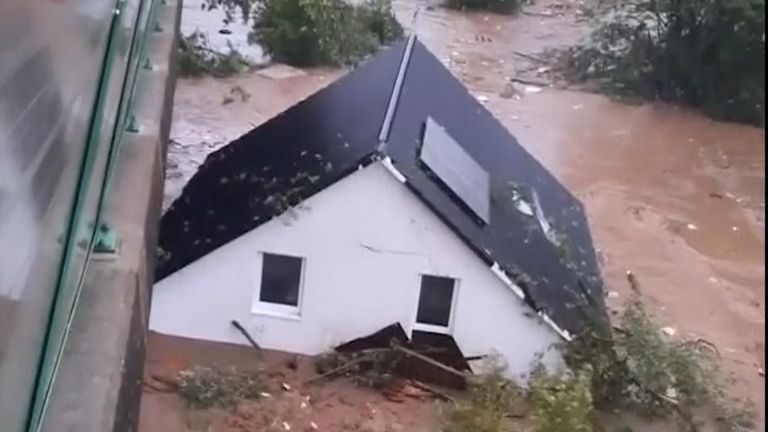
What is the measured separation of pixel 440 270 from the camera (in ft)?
19.6

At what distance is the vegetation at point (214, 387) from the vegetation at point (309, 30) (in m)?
5.55

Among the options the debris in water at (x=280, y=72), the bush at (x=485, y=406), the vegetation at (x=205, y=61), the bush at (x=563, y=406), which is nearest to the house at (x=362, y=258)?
the bush at (x=485, y=406)

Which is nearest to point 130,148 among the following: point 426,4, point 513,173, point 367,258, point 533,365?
point 367,258

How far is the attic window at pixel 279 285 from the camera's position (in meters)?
6.02

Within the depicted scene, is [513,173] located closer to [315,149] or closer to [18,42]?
[315,149]

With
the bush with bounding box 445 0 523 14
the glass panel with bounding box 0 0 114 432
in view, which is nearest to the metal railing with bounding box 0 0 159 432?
the glass panel with bounding box 0 0 114 432

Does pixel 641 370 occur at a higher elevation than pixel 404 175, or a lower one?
lower

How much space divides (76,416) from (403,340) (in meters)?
4.11

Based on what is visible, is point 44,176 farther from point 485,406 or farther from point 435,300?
point 435,300

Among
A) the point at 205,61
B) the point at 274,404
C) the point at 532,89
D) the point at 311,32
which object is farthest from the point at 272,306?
the point at 532,89

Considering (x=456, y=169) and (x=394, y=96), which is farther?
(x=394, y=96)

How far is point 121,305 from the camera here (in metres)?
2.41

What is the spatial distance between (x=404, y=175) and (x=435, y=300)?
65 cm

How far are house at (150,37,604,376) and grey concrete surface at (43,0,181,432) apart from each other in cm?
240
